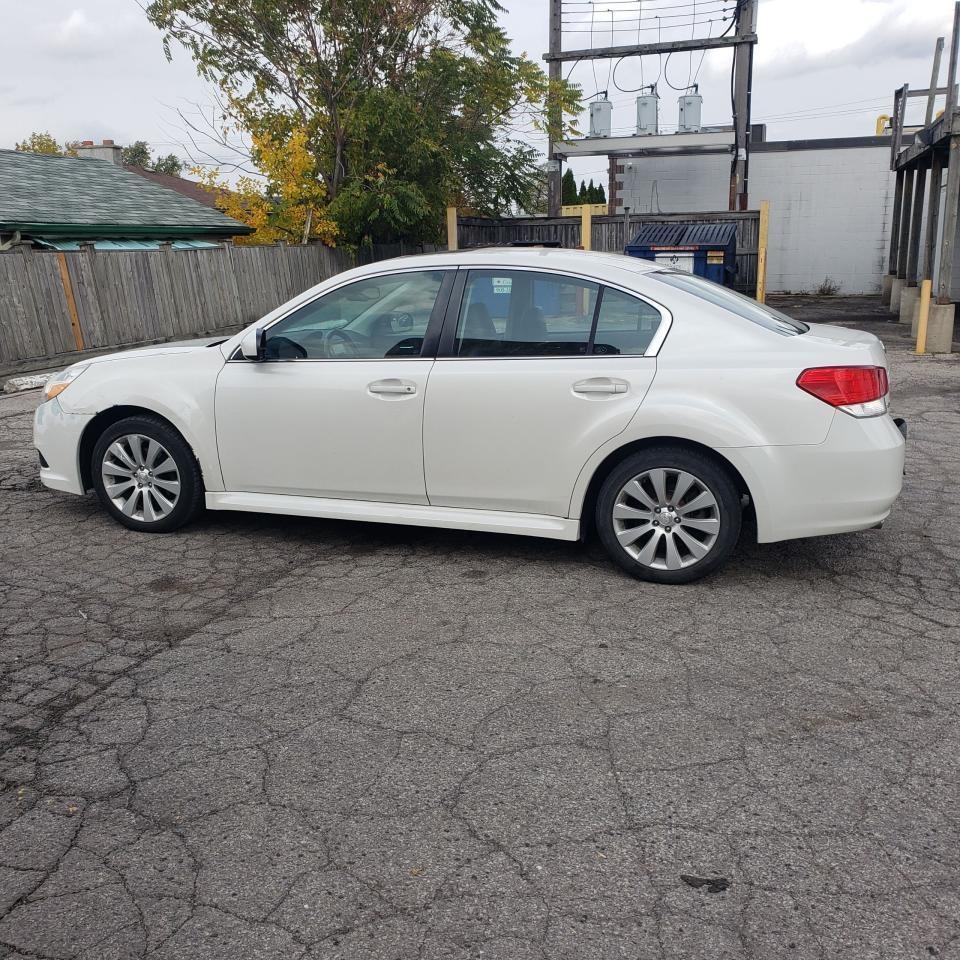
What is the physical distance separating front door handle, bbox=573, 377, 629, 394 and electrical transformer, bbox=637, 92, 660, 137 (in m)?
20.1

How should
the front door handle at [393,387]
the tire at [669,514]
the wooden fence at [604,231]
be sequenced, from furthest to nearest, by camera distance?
1. the wooden fence at [604,231]
2. the front door handle at [393,387]
3. the tire at [669,514]

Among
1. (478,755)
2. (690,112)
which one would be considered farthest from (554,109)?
(478,755)

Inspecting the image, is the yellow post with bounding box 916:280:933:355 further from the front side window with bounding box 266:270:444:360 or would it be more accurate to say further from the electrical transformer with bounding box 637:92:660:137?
the electrical transformer with bounding box 637:92:660:137

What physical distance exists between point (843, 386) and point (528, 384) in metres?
1.45

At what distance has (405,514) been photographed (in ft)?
16.3

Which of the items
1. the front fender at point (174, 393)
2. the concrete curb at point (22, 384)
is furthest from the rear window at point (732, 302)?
the concrete curb at point (22, 384)

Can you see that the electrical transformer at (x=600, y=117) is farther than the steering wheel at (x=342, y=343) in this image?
Yes

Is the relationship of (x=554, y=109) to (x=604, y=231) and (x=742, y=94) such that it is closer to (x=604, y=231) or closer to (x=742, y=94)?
(x=742, y=94)

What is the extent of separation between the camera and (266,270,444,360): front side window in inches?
196

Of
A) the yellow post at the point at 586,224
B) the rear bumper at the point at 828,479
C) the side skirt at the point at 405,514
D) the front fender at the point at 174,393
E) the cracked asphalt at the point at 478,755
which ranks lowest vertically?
the cracked asphalt at the point at 478,755

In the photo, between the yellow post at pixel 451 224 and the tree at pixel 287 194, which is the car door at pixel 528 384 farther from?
the tree at pixel 287 194

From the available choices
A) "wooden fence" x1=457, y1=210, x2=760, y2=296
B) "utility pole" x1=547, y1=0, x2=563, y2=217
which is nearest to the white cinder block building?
"utility pole" x1=547, y1=0, x2=563, y2=217

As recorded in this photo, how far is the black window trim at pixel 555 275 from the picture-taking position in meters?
4.58

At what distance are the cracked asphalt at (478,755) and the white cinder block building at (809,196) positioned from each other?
21309 millimetres
